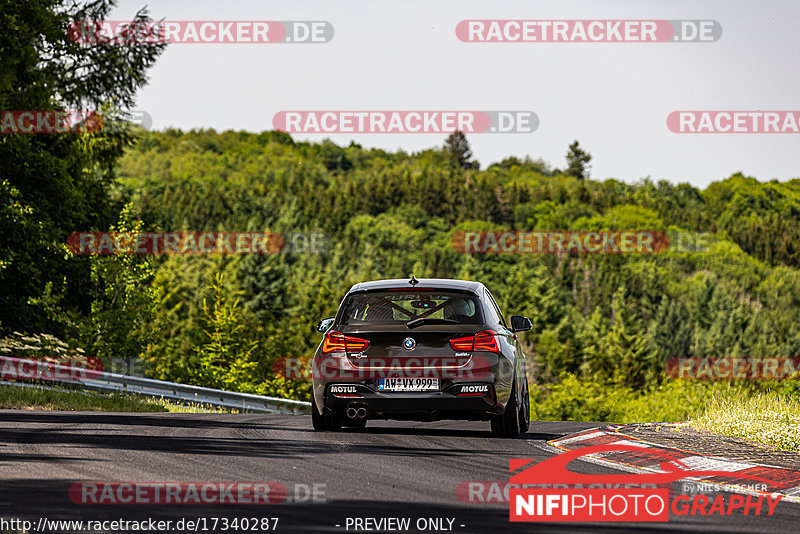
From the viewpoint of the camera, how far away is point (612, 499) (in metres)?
7.78

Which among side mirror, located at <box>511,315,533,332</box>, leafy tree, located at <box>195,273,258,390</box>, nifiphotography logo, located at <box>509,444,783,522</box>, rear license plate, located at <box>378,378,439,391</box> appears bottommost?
leafy tree, located at <box>195,273,258,390</box>

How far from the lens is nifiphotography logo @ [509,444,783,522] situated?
7.23 meters

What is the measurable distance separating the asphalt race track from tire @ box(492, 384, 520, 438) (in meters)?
0.21

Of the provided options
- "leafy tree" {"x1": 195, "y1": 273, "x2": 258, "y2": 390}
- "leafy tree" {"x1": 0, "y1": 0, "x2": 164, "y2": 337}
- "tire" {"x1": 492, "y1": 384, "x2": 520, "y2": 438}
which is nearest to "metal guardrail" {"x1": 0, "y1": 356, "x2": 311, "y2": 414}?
"tire" {"x1": 492, "y1": 384, "x2": 520, "y2": 438}

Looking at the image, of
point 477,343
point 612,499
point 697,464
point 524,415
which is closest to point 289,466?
point 612,499

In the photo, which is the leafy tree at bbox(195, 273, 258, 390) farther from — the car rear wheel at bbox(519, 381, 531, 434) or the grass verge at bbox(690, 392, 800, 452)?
the car rear wheel at bbox(519, 381, 531, 434)

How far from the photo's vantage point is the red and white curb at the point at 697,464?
28.0ft

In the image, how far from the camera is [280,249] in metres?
164

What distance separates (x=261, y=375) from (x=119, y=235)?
159ft

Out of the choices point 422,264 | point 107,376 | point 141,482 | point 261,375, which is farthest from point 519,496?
point 422,264

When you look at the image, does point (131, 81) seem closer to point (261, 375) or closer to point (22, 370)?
point (22, 370)

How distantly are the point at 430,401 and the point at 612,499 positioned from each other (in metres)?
3.87

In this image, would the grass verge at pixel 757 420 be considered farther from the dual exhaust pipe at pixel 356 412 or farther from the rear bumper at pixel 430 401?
the dual exhaust pipe at pixel 356 412

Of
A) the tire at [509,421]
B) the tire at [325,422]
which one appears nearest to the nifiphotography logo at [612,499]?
the tire at [509,421]
